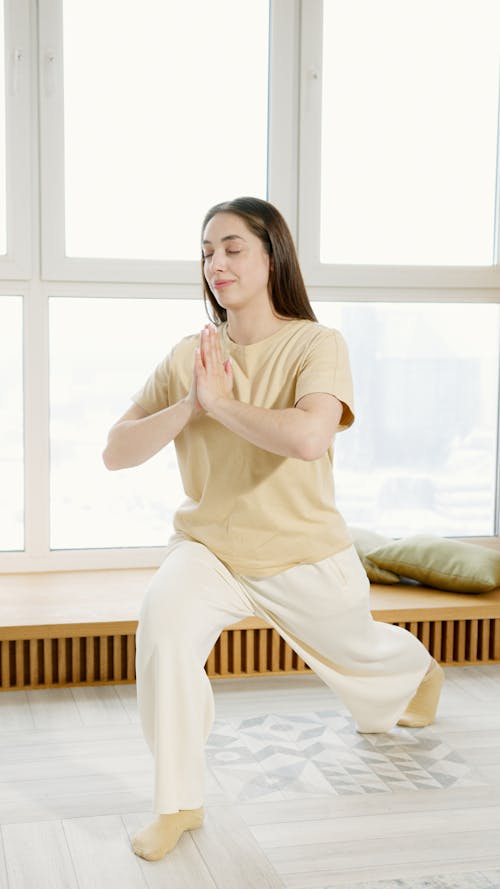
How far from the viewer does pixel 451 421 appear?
160 inches

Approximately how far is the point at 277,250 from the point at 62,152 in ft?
4.76

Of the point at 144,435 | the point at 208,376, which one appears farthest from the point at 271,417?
the point at 144,435

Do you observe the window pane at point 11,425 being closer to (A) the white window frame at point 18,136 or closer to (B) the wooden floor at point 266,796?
(A) the white window frame at point 18,136

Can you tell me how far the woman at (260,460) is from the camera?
7.23 feet

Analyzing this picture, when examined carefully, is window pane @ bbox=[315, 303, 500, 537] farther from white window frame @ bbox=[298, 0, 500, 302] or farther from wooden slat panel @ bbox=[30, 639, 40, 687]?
wooden slat panel @ bbox=[30, 639, 40, 687]

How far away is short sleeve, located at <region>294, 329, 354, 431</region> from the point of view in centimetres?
225

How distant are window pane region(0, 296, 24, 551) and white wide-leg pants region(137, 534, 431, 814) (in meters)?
1.45

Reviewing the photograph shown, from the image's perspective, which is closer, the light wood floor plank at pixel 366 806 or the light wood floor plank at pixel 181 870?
the light wood floor plank at pixel 181 870

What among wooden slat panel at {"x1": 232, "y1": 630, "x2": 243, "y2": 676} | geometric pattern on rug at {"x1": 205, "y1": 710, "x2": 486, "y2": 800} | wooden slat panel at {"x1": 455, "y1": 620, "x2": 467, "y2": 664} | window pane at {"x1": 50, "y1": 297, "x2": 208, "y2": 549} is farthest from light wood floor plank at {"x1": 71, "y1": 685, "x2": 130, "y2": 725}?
wooden slat panel at {"x1": 455, "y1": 620, "x2": 467, "y2": 664}

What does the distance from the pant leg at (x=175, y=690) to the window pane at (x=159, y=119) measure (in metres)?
1.84

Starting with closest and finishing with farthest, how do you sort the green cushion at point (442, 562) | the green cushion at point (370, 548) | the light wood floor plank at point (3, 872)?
1. the light wood floor plank at point (3, 872)
2. the green cushion at point (442, 562)
3. the green cushion at point (370, 548)

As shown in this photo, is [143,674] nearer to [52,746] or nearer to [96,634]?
[52,746]

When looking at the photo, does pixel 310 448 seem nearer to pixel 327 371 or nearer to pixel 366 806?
pixel 327 371

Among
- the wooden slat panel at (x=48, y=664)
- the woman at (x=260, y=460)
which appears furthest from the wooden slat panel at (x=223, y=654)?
the woman at (x=260, y=460)
